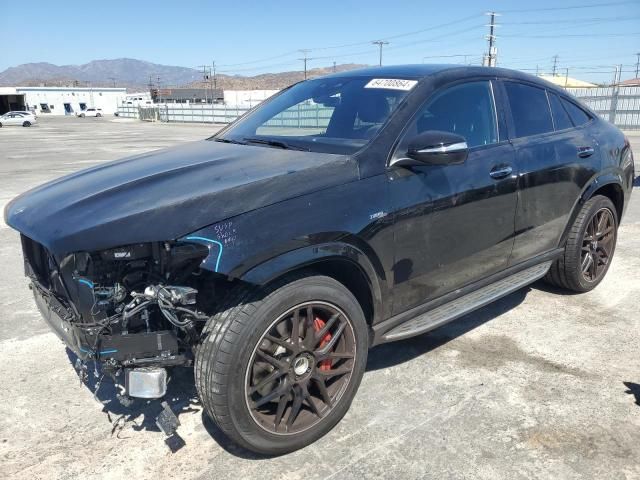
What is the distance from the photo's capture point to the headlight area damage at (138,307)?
87.3 inches

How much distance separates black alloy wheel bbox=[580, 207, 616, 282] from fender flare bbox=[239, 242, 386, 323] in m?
2.46

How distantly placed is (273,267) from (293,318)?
309 millimetres

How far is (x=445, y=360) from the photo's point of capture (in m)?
3.50

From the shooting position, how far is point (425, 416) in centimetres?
287

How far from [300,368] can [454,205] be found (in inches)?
51.6

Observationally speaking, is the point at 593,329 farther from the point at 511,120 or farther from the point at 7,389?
the point at 7,389

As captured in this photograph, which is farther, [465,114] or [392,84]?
[465,114]

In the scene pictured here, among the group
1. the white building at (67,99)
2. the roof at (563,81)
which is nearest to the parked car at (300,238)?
the roof at (563,81)

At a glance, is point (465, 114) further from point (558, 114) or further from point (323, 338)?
point (323, 338)

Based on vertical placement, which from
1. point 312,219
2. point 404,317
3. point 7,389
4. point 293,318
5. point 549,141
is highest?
point 549,141

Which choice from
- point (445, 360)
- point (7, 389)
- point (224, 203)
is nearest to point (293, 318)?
point (224, 203)

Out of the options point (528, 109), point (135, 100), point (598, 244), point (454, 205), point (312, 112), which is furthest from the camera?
point (135, 100)

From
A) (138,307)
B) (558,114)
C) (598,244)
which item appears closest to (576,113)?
(558,114)

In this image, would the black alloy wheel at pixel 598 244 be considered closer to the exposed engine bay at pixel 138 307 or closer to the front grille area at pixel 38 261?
the exposed engine bay at pixel 138 307
